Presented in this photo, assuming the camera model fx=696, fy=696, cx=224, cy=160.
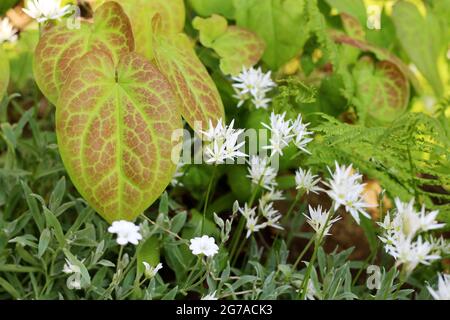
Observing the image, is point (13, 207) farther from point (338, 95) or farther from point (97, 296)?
point (338, 95)

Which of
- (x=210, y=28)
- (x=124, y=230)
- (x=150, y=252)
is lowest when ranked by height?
(x=150, y=252)

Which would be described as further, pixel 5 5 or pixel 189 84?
pixel 5 5

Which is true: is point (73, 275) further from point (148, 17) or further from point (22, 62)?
point (22, 62)

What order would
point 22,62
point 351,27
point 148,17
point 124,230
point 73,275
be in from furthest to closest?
point 22,62
point 351,27
point 148,17
point 73,275
point 124,230

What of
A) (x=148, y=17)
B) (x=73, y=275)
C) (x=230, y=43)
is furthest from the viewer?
(x=230, y=43)

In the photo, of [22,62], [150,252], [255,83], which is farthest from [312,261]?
[22,62]
